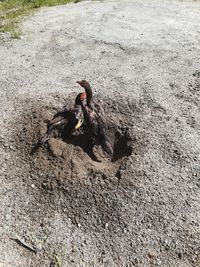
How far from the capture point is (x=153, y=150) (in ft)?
17.1

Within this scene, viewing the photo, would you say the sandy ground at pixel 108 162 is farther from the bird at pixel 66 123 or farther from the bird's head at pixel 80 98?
the bird's head at pixel 80 98

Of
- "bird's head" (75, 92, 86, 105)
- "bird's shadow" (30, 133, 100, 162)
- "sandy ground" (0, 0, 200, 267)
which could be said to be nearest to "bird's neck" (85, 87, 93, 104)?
"bird's head" (75, 92, 86, 105)

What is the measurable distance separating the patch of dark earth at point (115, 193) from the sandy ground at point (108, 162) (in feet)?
0.04

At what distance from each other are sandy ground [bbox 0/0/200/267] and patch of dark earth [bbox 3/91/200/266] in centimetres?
1

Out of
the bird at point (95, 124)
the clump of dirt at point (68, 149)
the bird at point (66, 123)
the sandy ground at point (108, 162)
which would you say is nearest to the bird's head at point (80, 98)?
the bird at point (66, 123)

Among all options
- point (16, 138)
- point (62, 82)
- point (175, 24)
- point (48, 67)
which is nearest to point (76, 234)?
point (16, 138)

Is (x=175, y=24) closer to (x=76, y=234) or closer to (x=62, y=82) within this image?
(x=62, y=82)

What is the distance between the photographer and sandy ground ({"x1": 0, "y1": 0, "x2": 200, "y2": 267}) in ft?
14.0

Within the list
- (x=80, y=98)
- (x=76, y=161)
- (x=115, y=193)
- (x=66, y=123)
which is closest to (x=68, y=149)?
(x=76, y=161)

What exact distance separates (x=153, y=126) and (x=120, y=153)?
0.70 m

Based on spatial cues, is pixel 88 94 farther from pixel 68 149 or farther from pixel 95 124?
pixel 68 149

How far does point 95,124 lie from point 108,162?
518 millimetres

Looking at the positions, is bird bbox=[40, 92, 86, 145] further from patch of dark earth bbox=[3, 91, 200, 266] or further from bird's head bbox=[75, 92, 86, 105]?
patch of dark earth bbox=[3, 91, 200, 266]

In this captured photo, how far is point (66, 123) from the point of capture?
17.5 ft
